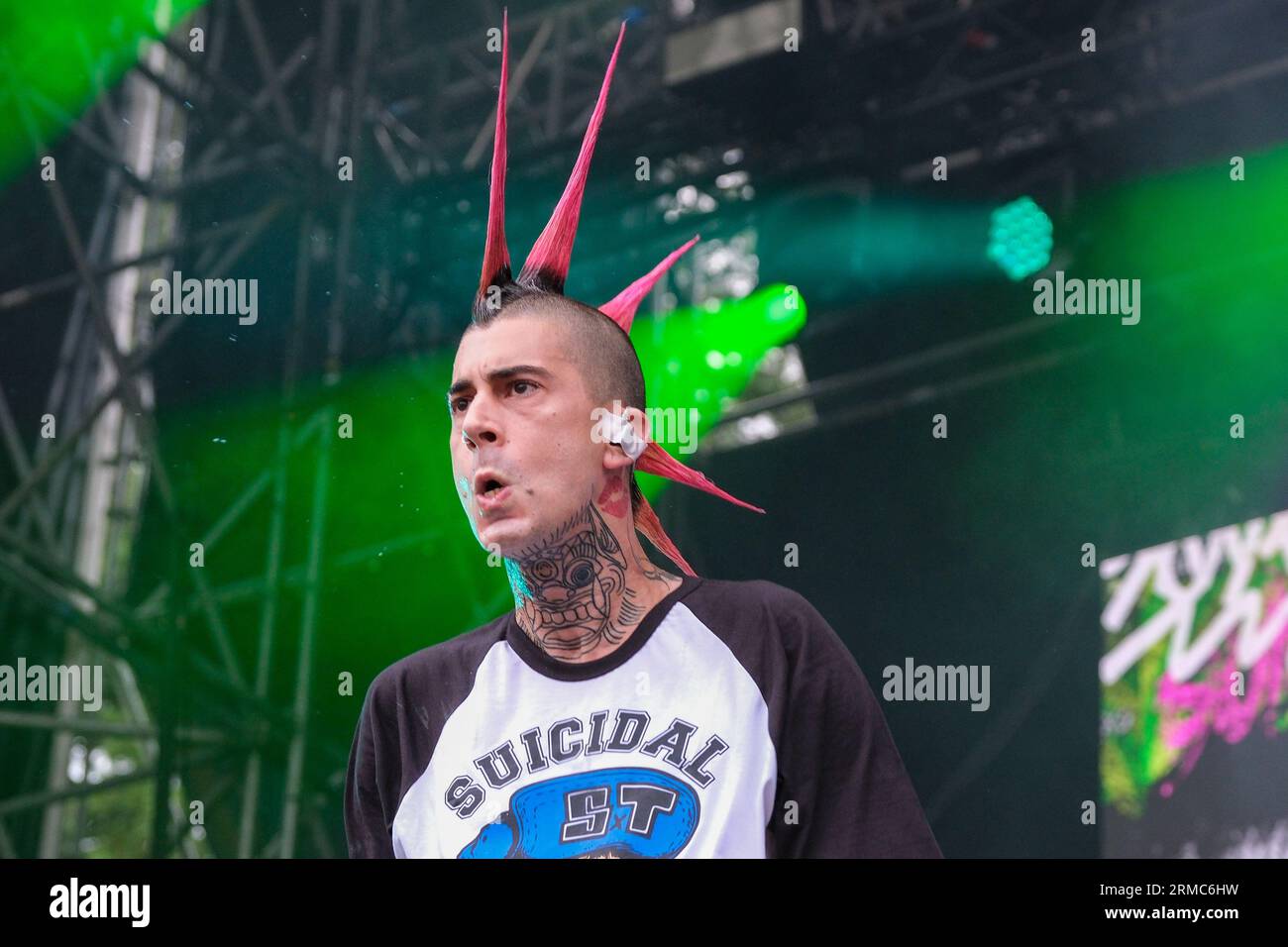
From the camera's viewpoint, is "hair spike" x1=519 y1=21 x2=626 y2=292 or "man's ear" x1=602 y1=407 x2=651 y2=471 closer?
"man's ear" x1=602 y1=407 x2=651 y2=471

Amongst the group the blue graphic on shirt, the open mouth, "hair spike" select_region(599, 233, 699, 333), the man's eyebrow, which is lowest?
the blue graphic on shirt

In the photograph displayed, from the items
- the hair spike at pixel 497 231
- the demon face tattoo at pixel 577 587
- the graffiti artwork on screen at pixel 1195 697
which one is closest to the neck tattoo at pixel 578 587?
the demon face tattoo at pixel 577 587

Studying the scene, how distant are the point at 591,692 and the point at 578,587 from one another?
274mm

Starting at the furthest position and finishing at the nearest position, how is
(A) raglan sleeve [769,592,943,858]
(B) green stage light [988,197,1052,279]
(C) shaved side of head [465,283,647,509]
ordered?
1. (B) green stage light [988,197,1052,279]
2. (C) shaved side of head [465,283,647,509]
3. (A) raglan sleeve [769,592,943,858]

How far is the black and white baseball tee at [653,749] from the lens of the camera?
3.80m

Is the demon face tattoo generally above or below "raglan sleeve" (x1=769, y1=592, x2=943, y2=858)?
above

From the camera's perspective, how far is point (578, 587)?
4070 millimetres

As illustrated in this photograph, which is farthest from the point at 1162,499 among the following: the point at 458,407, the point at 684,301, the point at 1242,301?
the point at 458,407

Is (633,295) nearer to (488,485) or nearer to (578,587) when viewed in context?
(488,485)

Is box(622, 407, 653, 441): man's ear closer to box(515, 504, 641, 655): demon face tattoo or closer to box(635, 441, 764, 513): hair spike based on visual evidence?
box(635, 441, 764, 513): hair spike

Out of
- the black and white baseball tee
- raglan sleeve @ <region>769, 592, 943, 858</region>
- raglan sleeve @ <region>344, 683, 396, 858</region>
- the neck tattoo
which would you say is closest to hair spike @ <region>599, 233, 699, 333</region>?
the neck tattoo

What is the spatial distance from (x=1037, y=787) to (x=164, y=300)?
2870 millimetres

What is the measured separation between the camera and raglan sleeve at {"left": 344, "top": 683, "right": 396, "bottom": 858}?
4012 millimetres
